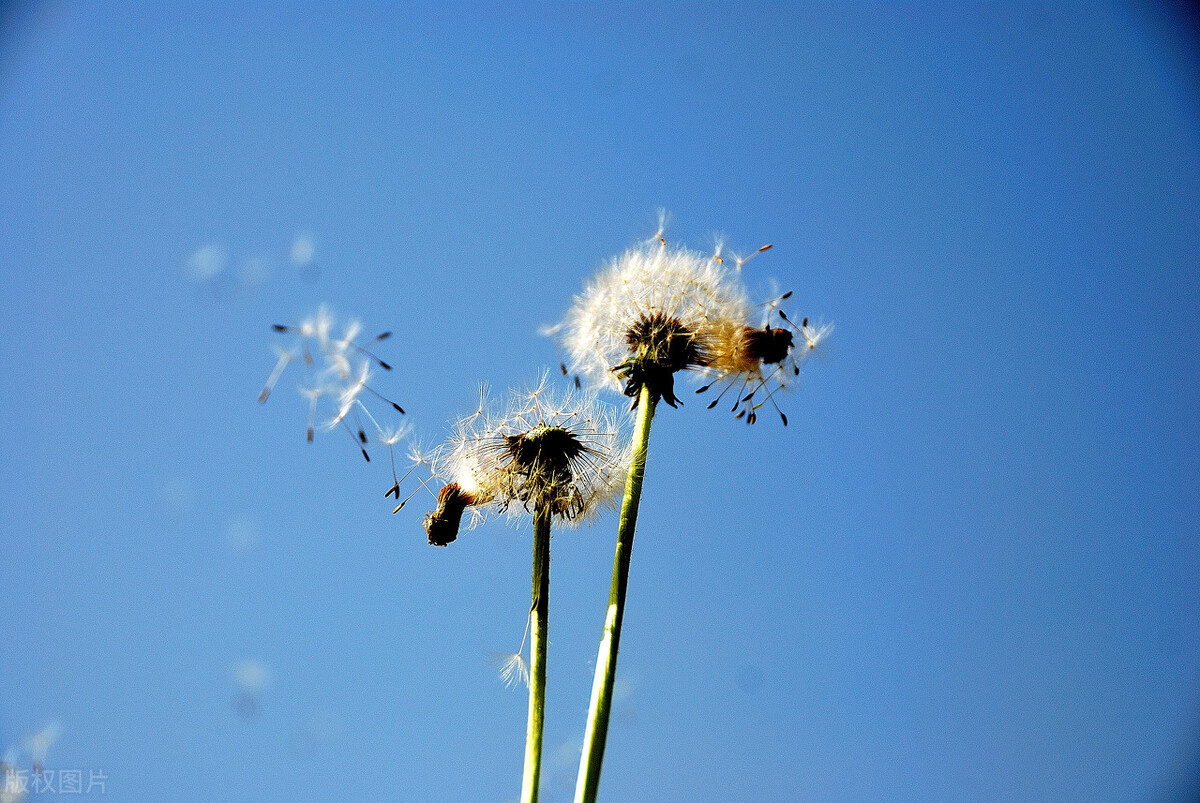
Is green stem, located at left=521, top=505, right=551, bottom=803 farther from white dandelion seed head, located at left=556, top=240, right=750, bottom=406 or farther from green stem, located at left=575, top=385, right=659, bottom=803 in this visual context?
white dandelion seed head, located at left=556, top=240, right=750, bottom=406

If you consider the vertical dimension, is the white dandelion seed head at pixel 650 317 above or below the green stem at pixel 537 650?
above

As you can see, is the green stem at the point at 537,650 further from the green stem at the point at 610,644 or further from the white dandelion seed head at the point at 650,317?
the white dandelion seed head at the point at 650,317

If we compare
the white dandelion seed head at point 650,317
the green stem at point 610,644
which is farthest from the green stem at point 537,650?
the white dandelion seed head at point 650,317

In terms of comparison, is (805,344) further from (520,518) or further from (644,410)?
(520,518)

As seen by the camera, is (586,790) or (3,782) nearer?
(586,790)

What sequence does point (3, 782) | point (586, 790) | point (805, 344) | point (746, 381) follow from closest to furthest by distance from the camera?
point (586, 790), point (3, 782), point (746, 381), point (805, 344)

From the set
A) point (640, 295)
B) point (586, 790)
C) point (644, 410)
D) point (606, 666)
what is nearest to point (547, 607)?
point (606, 666)

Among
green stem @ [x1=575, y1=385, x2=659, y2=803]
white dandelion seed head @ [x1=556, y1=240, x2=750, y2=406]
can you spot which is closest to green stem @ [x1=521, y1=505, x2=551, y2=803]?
green stem @ [x1=575, y1=385, x2=659, y2=803]
